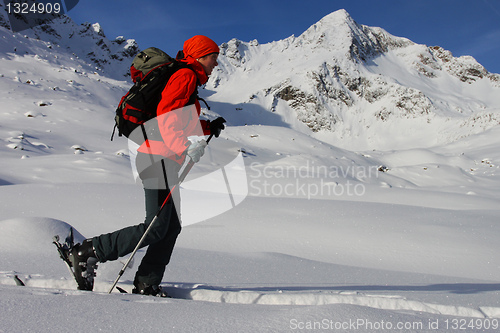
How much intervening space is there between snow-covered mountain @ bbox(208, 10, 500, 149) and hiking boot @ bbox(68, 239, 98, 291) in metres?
45.9

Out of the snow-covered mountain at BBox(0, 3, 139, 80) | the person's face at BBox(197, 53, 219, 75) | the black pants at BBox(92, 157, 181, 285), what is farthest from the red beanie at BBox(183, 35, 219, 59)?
the snow-covered mountain at BBox(0, 3, 139, 80)

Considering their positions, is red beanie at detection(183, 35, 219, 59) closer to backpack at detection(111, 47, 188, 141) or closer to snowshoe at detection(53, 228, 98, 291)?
backpack at detection(111, 47, 188, 141)

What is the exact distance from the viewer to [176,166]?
6.73 feet

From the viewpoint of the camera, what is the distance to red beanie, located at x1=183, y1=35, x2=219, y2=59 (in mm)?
2240

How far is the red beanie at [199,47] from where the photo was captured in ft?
7.35

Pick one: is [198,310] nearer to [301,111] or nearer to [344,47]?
[301,111]

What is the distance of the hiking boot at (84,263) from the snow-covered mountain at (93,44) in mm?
63776

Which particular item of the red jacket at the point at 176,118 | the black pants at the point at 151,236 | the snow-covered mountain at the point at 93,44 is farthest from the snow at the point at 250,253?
the snow-covered mountain at the point at 93,44

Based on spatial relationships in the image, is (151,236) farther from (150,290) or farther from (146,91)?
(146,91)

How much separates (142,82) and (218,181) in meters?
5.71

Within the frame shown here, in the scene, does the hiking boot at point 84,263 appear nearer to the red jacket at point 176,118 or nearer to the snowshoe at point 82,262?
the snowshoe at point 82,262

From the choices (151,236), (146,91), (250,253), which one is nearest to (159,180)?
(151,236)

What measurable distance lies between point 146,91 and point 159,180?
0.56 meters

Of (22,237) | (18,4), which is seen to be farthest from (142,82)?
(18,4)
